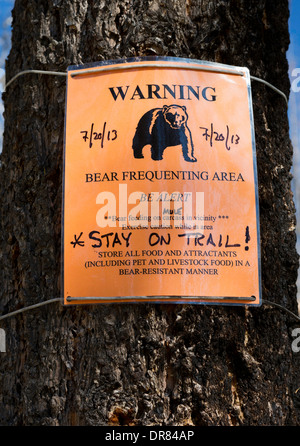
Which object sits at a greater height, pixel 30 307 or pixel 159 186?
pixel 159 186

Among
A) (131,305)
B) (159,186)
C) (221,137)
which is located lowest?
(131,305)

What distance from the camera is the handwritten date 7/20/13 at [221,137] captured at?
1.84 meters

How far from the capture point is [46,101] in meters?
1.93

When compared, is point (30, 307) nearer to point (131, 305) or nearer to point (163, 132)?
point (131, 305)

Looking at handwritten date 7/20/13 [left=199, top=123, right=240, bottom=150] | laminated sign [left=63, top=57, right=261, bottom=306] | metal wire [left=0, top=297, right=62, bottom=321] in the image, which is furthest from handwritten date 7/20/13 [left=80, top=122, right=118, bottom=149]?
metal wire [left=0, top=297, right=62, bottom=321]

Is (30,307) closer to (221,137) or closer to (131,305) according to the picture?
(131,305)

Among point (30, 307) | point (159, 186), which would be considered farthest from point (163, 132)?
point (30, 307)

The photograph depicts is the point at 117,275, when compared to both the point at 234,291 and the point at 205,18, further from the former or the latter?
the point at 205,18

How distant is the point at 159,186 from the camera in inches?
70.3

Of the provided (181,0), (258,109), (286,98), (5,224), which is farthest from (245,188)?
(5,224)

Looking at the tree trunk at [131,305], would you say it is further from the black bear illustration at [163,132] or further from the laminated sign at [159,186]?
the black bear illustration at [163,132]

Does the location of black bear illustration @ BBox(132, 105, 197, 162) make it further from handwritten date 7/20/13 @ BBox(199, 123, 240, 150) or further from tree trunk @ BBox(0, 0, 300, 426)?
tree trunk @ BBox(0, 0, 300, 426)

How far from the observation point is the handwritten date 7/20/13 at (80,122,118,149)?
183 centimetres

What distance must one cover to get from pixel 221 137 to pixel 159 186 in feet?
0.73
